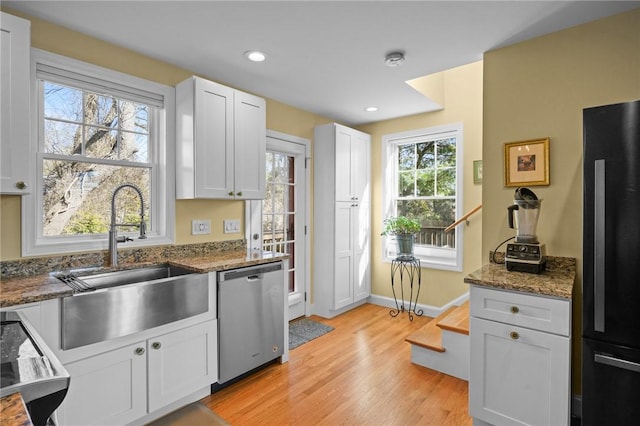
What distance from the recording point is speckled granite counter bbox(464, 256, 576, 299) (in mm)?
1637

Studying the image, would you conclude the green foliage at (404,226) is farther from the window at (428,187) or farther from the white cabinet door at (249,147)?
the white cabinet door at (249,147)

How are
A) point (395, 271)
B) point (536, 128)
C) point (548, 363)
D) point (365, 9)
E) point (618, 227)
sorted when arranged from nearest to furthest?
point (618, 227) → point (548, 363) → point (365, 9) → point (536, 128) → point (395, 271)

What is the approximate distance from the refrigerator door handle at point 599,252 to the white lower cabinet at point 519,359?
110mm

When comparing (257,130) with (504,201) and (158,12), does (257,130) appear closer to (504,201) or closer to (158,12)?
(158,12)

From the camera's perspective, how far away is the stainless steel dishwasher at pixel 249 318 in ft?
7.73

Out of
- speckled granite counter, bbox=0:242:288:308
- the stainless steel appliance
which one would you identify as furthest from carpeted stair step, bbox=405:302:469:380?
the stainless steel appliance

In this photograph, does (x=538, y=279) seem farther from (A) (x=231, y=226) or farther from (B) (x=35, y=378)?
(A) (x=231, y=226)

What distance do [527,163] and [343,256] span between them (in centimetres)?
225

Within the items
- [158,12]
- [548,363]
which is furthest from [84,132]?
[548,363]

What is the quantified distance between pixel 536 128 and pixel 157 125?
282cm

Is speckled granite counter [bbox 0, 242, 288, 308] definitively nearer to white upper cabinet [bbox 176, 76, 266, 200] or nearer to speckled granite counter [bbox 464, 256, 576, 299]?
white upper cabinet [bbox 176, 76, 266, 200]

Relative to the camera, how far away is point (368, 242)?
4.44m

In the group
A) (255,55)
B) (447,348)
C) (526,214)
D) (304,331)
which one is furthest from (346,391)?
(255,55)

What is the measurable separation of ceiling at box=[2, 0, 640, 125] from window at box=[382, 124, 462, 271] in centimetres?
126
